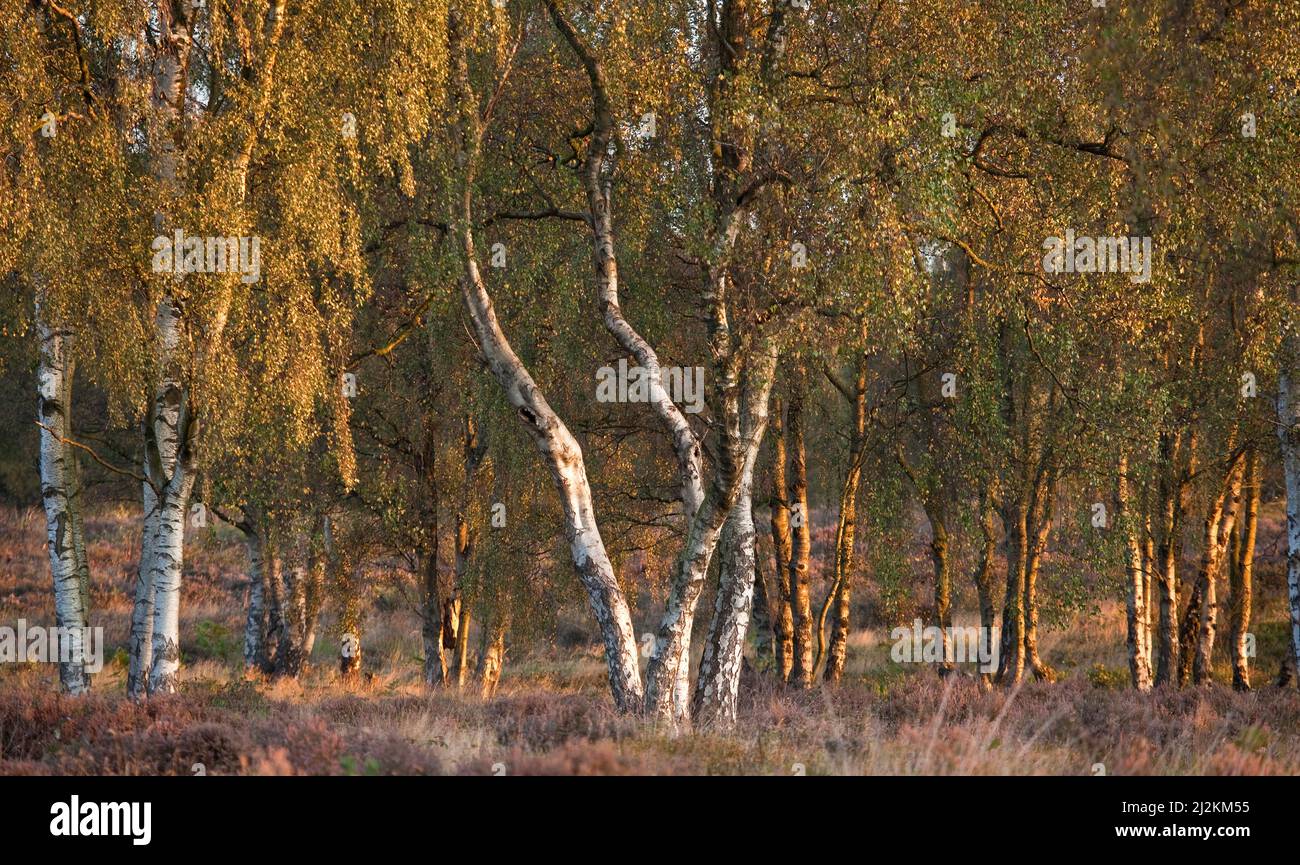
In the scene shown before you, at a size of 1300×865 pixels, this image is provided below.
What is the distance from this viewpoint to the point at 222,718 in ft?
32.3

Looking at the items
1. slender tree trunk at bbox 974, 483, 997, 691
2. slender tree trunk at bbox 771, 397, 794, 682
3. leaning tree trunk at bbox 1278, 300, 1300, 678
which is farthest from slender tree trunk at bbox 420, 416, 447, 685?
leaning tree trunk at bbox 1278, 300, 1300, 678

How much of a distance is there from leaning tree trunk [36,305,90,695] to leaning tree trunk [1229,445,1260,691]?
18.7 meters

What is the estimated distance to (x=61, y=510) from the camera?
1445 cm

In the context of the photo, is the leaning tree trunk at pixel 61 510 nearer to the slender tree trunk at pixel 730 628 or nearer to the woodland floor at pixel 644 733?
the woodland floor at pixel 644 733

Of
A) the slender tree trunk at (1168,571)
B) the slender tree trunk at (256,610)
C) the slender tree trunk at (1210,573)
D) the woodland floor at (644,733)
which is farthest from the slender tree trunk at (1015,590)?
the slender tree trunk at (256,610)

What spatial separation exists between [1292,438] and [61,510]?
17064mm

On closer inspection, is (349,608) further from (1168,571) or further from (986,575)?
(1168,571)

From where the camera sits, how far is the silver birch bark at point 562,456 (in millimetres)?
11906

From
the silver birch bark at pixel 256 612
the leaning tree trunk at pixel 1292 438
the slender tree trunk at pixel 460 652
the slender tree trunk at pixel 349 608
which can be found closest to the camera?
the leaning tree trunk at pixel 1292 438

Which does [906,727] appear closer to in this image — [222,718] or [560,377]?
[222,718]

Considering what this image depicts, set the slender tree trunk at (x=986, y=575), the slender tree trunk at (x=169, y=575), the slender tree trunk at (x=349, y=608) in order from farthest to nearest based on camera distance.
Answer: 1. the slender tree trunk at (x=349, y=608)
2. the slender tree trunk at (x=986, y=575)
3. the slender tree trunk at (x=169, y=575)

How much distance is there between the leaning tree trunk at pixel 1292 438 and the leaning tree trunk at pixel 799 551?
7.43 metres

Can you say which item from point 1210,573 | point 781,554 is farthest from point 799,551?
point 1210,573

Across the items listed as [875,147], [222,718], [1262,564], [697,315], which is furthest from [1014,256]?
[1262,564]
